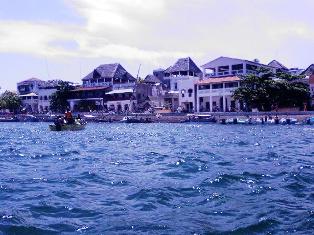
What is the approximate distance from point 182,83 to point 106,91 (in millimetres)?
17184

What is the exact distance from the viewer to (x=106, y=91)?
291ft

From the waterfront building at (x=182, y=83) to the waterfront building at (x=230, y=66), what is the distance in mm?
3283

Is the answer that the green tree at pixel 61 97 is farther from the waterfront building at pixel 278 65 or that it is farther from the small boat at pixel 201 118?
the waterfront building at pixel 278 65

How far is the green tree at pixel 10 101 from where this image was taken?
9775cm

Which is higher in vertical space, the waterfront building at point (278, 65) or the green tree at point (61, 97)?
the waterfront building at point (278, 65)

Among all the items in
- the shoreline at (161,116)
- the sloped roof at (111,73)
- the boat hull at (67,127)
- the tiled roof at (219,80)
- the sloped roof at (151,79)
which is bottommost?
the boat hull at (67,127)

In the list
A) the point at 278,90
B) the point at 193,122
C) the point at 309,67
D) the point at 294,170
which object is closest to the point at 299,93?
the point at 278,90

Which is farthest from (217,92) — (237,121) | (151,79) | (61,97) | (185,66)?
(61,97)

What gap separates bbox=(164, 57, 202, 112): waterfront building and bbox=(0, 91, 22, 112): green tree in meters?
32.8

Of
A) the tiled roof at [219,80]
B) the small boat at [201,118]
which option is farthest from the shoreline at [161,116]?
the tiled roof at [219,80]

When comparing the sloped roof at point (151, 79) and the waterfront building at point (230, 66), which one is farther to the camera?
the sloped roof at point (151, 79)

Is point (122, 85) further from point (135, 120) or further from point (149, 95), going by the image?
point (135, 120)

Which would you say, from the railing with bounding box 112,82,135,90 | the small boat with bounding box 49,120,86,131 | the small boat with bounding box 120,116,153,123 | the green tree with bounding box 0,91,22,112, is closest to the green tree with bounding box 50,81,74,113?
the railing with bounding box 112,82,135,90

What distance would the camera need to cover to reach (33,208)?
1058cm
